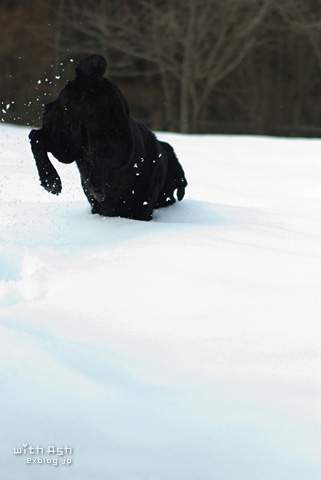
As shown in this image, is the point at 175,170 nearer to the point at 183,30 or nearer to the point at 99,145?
the point at 99,145

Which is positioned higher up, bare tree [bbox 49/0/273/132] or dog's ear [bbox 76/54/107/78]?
bare tree [bbox 49/0/273/132]

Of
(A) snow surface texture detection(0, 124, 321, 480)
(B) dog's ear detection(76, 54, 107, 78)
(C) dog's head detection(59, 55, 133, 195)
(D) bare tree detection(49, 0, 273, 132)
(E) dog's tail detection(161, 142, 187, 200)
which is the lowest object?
(A) snow surface texture detection(0, 124, 321, 480)

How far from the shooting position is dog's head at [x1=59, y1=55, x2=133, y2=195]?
10.2 feet

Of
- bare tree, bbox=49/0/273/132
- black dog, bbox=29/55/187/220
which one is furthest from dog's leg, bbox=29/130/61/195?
bare tree, bbox=49/0/273/132

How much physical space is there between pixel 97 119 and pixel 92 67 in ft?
0.81

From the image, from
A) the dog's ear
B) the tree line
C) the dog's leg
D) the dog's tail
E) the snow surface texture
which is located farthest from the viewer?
the tree line

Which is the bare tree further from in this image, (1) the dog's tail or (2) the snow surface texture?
(2) the snow surface texture

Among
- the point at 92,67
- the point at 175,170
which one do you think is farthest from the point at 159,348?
the point at 175,170

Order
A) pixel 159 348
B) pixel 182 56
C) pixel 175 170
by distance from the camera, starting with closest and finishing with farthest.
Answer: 1. pixel 159 348
2. pixel 175 170
3. pixel 182 56

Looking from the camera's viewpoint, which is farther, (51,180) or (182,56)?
(182,56)

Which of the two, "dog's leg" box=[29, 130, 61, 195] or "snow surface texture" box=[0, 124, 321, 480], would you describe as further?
"dog's leg" box=[29, 130, 61, 195]

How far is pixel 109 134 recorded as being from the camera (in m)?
3.21

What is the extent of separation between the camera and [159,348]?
2066 mm

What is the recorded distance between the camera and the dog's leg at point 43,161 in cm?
326
